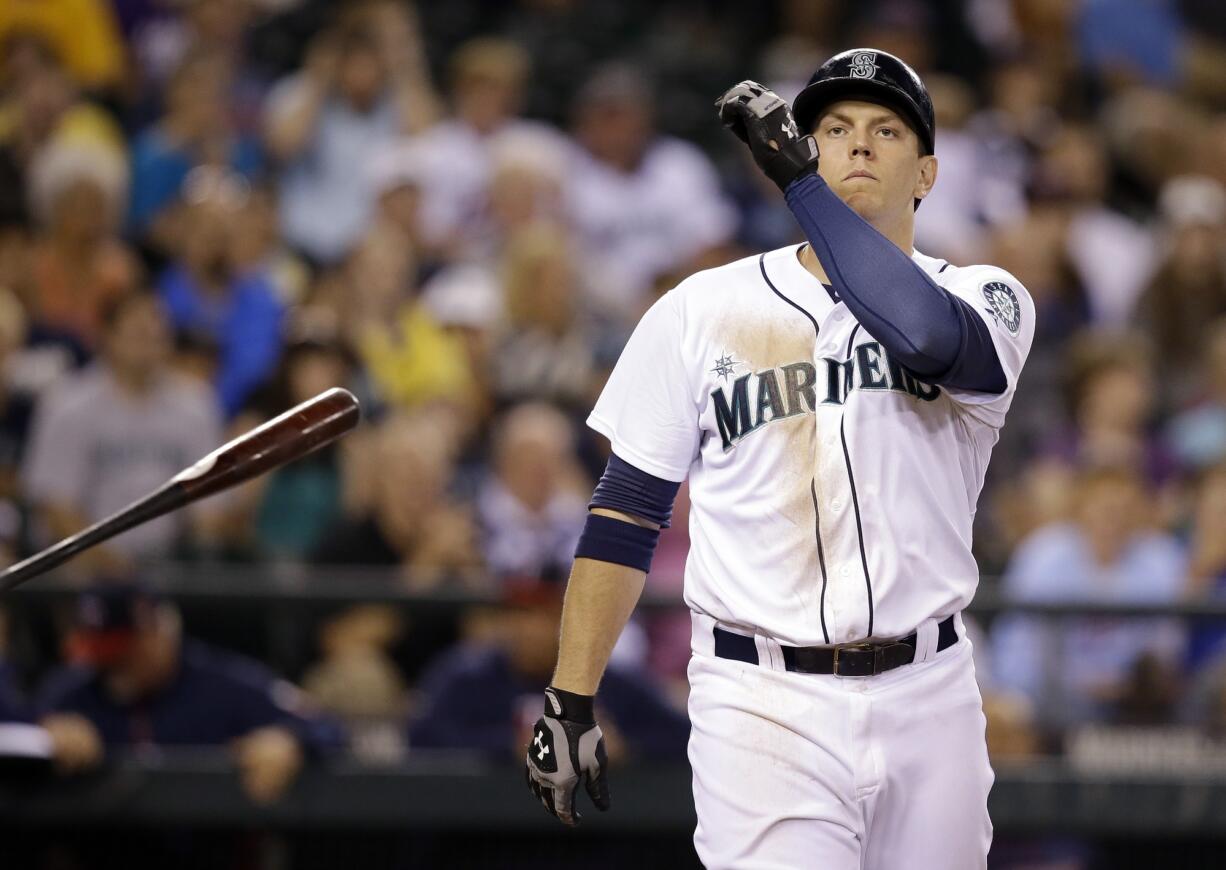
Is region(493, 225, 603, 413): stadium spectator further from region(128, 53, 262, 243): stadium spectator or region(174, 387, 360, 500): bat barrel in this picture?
region(174, 387, 360, 500): bat barrel

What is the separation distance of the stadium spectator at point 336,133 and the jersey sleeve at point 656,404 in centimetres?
478

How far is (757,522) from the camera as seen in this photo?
3.19 metres

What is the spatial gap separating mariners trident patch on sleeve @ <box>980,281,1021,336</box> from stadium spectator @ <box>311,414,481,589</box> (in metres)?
2.93

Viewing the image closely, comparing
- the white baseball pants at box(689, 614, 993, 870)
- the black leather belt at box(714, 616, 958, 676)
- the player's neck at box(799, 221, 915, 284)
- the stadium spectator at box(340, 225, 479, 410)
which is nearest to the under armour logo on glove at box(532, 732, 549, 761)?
the white baseball pants at box(689, 614, 993, 870)

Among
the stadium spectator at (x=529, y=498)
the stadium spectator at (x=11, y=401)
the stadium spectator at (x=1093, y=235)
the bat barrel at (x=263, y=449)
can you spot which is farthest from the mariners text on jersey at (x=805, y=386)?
the stadium spectator at (x=1093, y=235)

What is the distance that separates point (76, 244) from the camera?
23.9 ft

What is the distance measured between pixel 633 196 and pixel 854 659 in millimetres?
5406

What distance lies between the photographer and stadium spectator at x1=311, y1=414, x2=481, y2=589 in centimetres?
600

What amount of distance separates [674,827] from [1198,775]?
1.54 meters

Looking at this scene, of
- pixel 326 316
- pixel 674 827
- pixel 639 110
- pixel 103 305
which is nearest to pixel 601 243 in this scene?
pixel 639 110

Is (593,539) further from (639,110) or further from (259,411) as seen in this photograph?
(639,110)

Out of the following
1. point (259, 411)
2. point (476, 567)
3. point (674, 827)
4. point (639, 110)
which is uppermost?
point (639, 110)

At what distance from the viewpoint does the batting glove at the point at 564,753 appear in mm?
3270

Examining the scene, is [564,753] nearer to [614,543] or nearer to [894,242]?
[614,543]
